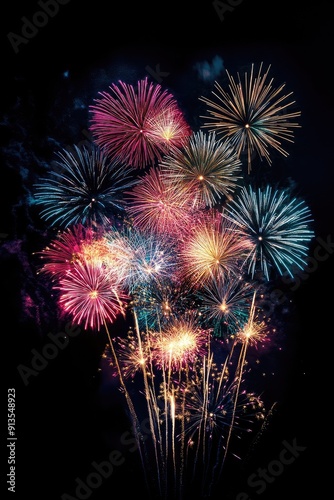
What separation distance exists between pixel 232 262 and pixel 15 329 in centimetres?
795

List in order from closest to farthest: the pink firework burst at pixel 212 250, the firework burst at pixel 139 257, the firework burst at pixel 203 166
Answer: the firework burst at pixel 203 166
the pink firework burst at pixel 212 250
the firework burst at pixel 139 257

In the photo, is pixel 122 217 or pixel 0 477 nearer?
pixel 122 217

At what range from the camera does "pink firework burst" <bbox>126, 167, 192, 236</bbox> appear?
→ 23.0 ft

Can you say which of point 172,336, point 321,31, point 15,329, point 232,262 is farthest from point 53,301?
point 321,31

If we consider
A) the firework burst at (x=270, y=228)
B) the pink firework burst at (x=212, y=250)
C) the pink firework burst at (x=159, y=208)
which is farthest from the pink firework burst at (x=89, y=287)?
the firework burst at (x=270, y=228)

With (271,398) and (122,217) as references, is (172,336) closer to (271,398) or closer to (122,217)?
(122,217)

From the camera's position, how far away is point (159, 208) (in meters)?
7.13

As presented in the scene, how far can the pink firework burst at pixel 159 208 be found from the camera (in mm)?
7016

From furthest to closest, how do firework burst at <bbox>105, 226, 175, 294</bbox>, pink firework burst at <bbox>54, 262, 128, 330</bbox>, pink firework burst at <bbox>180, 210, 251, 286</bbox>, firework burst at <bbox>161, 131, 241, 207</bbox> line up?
firework burst at <bbox>105, 226, 175, 294</bbox> → pink firework burst at <bbox>54, 262, 128, 330</bbox> → pink firework burst at <bbox>180, 210, 251, 286</bbox> → firework burst at <bbox>161, 131, 241, 207</bbox>

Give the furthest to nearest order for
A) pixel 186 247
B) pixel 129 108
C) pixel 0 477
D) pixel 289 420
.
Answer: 1. pixel 289 420
2. pixel 0 477
3. pixel 186 247
4. pixel 129 108

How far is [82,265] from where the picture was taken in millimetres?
6996

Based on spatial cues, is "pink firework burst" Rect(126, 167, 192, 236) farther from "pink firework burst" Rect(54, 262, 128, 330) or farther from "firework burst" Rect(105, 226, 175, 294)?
Answer: "pink firework burst" Rect(54, 262, 128, 330)

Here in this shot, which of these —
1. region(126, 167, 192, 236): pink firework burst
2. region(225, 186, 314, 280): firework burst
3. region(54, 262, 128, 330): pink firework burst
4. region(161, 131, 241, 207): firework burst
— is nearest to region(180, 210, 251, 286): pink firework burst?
region(225, 186, 314, 280): firework burst

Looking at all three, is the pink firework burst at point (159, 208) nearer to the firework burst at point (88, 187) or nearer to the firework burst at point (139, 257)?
the firework burst at point (139, 257)
